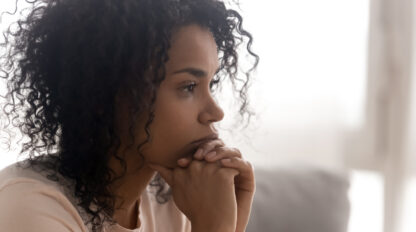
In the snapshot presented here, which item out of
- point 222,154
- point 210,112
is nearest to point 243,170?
point 222,154

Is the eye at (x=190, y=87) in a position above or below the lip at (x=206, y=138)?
above

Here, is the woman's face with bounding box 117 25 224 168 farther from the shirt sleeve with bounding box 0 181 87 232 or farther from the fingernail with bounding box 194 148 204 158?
the shirt sleeve with bounding box 0 181 87 232

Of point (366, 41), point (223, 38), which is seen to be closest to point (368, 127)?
point (366, 41)

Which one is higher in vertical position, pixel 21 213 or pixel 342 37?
pixel 342 37

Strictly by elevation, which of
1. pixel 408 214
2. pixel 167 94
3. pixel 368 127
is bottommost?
pixel 408 214

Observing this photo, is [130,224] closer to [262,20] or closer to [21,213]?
[21,213]

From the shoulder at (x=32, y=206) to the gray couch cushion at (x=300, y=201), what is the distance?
22.5 inches

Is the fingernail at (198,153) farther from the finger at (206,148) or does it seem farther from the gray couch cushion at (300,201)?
the gray couch cushion at (300,201)

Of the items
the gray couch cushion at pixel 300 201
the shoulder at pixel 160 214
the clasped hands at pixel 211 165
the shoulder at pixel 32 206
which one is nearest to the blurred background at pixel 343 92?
the gray couch cushion at pixel 300 201

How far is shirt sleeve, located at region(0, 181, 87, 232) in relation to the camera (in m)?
1.07

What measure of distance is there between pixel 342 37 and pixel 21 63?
6.12 feet

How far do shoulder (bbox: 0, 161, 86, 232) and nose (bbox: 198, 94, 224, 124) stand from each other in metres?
0.29

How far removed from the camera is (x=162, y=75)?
1.17m

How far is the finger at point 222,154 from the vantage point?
127 centimetres
